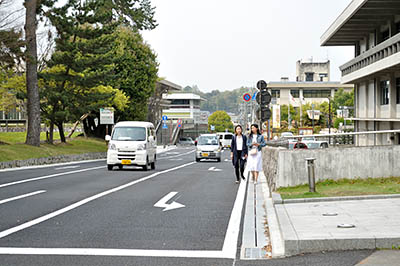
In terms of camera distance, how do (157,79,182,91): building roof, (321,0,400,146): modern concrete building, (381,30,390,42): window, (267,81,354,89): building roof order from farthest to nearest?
(267,81,354,89): building roof, (157,79,182,91): building roof, (381,30,390,42): window, (321,0,400,146): modern concrete building

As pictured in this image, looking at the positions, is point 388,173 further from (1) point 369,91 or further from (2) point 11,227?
(1) point 369,91

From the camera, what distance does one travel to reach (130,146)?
2475 cm

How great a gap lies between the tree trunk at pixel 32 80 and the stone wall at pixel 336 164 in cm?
2484

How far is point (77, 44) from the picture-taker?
41.0 metres

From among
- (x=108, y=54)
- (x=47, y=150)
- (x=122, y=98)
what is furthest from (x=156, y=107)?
(x=47, y=150)

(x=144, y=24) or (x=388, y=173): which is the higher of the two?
(x=144, y=24)

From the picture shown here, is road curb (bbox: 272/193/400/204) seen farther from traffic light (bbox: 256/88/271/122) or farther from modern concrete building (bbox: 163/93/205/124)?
modern concrete building (bbox: 163/93/205/124)

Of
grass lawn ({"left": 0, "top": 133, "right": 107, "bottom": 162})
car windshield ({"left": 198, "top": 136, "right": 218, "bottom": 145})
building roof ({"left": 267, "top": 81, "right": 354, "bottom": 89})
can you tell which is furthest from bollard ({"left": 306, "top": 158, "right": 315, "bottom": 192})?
building roof ({"left": 267, "top": 81, "right": 354, "bottom": 89})

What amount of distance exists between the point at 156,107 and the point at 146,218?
2686 inches

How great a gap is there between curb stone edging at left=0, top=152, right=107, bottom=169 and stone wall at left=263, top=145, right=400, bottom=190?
18.5 m

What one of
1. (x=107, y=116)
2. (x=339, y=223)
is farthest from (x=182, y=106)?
(x=339, y=223)

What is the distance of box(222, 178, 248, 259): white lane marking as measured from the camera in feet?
25.3

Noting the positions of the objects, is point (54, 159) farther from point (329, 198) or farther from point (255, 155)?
point (329, 198)

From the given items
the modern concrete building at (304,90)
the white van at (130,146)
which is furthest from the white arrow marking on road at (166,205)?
the modern concrete building at (304,90)
